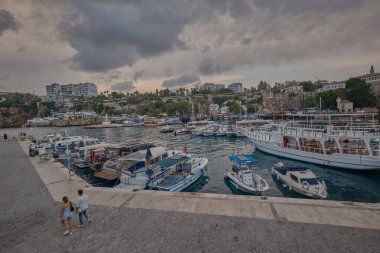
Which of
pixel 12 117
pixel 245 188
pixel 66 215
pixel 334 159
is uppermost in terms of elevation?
pixel 12 117

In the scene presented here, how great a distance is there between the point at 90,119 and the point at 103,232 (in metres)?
163

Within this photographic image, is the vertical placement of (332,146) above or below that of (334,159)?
above

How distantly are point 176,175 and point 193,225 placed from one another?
11.2m

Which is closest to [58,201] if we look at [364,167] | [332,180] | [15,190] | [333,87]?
[15,190]

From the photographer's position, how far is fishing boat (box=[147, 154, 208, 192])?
718 inches

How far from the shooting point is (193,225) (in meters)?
9.08

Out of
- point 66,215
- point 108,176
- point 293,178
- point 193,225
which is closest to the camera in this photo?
point 66,215

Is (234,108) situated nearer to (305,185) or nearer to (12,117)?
(305,185)

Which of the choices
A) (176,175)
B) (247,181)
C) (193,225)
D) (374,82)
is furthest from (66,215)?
(374,82)

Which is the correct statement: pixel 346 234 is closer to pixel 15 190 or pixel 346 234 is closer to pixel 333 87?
pixel 15 190

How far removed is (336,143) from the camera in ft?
86.8

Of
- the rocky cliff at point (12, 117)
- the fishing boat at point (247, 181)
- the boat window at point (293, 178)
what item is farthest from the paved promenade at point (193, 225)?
the rocky cliff at point (12, 117)

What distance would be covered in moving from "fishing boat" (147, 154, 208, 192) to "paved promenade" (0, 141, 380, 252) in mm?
5216

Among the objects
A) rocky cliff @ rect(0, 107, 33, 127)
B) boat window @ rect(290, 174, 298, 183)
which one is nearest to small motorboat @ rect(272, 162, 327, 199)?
boat window @ rect(290, 174, 298, 183)
